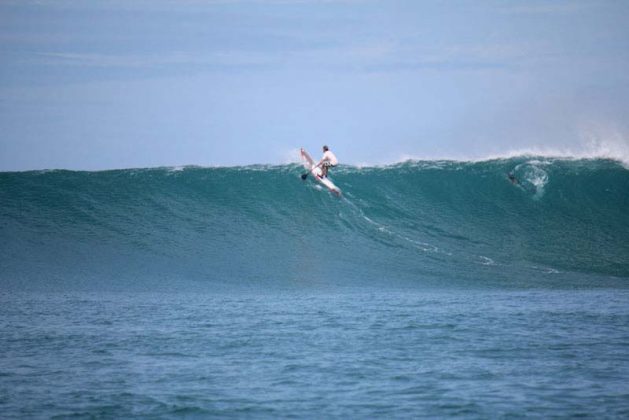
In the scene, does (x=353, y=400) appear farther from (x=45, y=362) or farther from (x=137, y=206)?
(x=137, y=206)

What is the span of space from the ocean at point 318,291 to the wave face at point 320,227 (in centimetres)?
7

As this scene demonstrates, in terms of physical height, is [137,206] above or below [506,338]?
above

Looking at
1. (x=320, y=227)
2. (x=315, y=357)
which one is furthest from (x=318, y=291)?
(x=315, y=357)

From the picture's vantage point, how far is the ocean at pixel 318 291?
6.77m

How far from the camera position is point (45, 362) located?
26.1ft

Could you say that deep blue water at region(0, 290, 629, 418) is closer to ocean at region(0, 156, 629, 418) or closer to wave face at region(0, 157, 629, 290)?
ocean at region(0, 156, 629, 418)

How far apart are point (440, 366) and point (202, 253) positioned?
941cm

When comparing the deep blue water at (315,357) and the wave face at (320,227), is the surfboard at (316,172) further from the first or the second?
the deep blue water at (315,357)

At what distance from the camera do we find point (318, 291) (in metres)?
13.3

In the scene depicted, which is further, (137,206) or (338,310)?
(137,206)

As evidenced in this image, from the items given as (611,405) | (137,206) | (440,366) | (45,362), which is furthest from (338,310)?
(137,206)

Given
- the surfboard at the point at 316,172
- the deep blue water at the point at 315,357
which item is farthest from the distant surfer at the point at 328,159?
the deep blue water at the point at 315,357

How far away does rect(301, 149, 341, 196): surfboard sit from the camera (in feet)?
67.3

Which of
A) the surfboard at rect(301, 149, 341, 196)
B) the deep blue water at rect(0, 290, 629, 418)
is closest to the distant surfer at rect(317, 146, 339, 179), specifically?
the surfboard at rect(301, 149, 341, 196)
